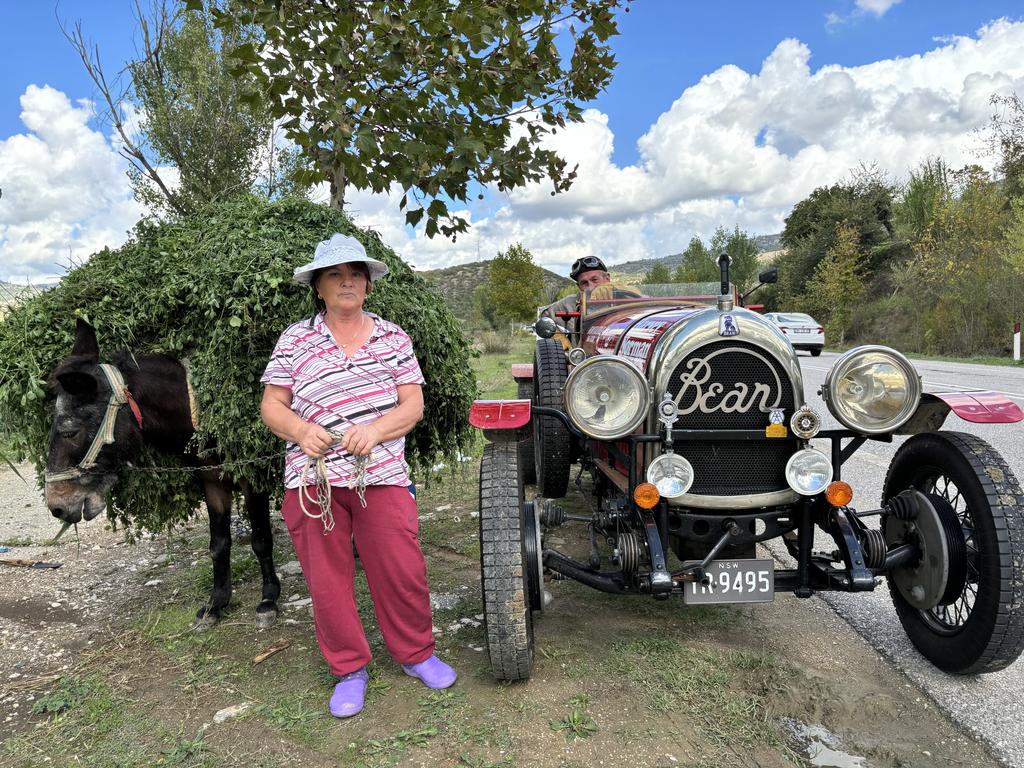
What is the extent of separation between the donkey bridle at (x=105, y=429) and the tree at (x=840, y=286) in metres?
32.4

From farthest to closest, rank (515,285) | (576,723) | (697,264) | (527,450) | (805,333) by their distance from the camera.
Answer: (697,264), (515,285), (805,333), (527,450), (576,723)

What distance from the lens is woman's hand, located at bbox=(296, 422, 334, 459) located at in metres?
2.45

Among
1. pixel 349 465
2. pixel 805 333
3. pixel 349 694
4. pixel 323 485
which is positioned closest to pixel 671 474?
pixel 349 465

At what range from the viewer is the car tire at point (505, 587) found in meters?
A: 2.55

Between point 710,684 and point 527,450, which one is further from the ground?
point 527,450

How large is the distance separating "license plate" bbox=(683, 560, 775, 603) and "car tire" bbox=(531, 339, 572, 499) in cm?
173

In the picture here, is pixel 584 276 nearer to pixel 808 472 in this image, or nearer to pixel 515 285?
pixel 808 472

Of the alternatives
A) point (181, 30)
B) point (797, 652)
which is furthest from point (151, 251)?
point (181, 30)

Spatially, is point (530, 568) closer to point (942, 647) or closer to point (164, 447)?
point (942, 647)

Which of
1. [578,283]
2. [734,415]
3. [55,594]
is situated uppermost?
A: [578,283]

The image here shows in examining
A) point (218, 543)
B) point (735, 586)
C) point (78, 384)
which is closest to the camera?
point (735, 586)

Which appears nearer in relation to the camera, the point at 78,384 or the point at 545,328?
the point at 78,384

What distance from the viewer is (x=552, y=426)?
14.6ft

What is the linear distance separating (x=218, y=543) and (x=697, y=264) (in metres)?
49.9
